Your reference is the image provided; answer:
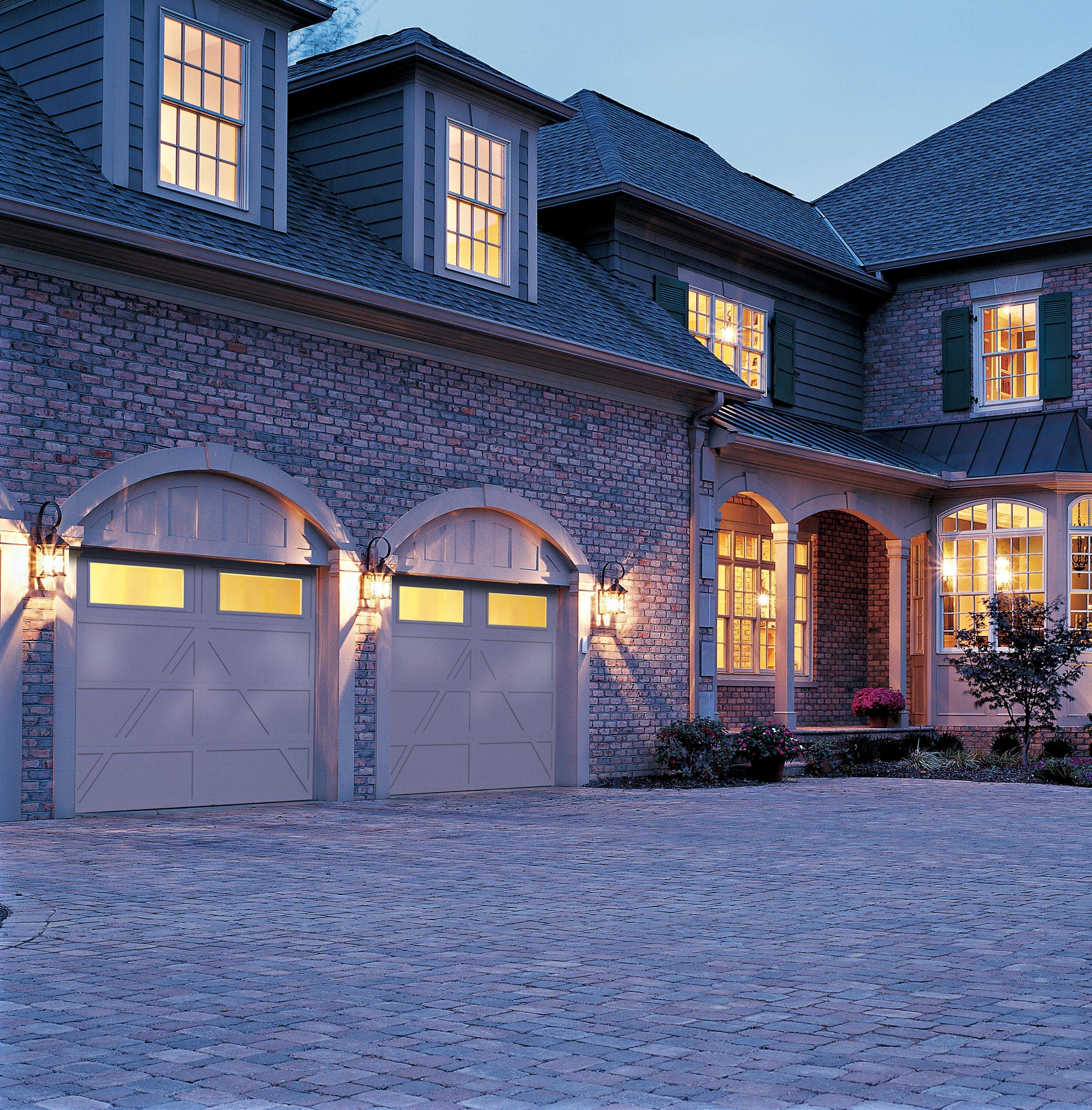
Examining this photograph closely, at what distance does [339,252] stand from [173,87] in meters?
2.08

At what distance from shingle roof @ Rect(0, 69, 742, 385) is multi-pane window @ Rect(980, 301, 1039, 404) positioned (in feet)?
20.3

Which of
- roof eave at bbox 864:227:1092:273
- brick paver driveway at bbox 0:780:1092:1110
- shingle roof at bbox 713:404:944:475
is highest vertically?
roof eave at bbox 864:227:1092:273

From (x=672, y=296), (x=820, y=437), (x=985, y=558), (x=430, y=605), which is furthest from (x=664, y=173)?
(x=430, y=605)

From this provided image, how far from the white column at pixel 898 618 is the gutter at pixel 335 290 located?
5.36 m

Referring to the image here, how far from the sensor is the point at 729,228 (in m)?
19.8

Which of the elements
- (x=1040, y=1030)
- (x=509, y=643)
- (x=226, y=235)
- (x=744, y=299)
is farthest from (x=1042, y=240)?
(x=1040, y=1030)

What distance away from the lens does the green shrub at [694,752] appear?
1620 cm

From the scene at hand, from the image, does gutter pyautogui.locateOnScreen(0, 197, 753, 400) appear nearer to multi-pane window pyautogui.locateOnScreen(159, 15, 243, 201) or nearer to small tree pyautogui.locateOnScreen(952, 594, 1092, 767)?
multi-pane window pyautogui.locateOnScreen(159, 15, 243, 201)

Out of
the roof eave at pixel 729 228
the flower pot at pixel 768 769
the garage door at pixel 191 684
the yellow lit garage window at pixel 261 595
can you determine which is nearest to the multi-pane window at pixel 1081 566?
the roof eave at pixel 729 228

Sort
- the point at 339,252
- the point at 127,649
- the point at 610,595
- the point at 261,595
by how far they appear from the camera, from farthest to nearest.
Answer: the point at 610,595
the point at 339,252
the point at 261,595
the point at 127,649

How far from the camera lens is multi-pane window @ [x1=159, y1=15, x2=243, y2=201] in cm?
1257

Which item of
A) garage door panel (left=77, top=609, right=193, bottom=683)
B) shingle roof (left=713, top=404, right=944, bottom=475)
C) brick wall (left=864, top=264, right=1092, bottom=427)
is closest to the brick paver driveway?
garage door panel (left=77, top=609, right=193, bottom=683)

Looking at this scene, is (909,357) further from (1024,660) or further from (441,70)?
(441,70)

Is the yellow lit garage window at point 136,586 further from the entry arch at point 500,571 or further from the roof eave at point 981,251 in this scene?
the roof eave at point 981,251
